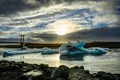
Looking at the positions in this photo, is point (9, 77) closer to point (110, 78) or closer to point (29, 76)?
point (29, 76)

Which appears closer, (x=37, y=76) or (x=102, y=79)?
(x=37, y=76)

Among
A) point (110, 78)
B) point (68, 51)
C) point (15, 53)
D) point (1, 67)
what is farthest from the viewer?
point (15, 53)

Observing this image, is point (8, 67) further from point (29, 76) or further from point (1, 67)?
point (29, 76)

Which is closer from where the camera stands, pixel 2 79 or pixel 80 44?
pixel 2 79

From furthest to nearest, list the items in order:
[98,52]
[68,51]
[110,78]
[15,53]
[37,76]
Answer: [15,53], [98,52], [68,51], [110,78], [37,76]

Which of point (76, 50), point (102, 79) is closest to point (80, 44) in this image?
point (76, 50)

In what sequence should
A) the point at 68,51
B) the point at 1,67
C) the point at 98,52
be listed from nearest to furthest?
1. the point at 1,67
2. the point at 68,51
3. the point at 98,52

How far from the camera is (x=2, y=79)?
42.4ft

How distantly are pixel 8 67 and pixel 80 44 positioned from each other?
76.9 feet

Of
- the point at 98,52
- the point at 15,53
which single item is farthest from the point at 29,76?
the point at 15,53

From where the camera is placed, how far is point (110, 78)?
46.0 feet

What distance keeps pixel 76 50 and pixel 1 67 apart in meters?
24.6

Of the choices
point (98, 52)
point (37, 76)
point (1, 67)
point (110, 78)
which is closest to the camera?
point (37, 76)

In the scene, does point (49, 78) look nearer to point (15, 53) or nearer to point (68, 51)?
point (68, 51)
